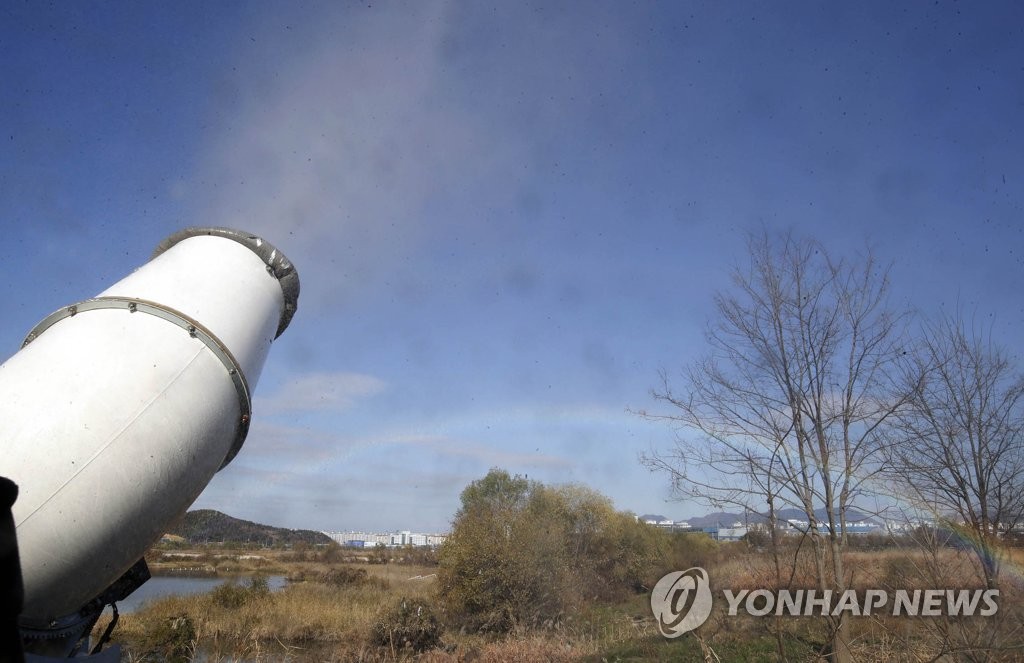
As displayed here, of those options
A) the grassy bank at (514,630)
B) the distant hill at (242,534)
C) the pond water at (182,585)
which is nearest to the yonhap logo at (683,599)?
the grassy bank at (514,630)

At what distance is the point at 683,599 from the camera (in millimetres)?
11156

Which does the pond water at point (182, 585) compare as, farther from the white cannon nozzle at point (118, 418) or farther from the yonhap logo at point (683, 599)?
the white cannon nozzle at point (118, 418)

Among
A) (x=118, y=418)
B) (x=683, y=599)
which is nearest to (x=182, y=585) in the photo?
(x=683, y=599)

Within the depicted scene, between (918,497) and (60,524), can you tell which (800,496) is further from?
(60,524)

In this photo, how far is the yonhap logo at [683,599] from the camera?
416 inches

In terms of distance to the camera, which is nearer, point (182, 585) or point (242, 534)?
point (182, 585)

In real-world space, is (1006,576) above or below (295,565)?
above

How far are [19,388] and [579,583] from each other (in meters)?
24.5

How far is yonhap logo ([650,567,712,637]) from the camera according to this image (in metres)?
10.6

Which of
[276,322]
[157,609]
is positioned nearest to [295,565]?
[157,609]

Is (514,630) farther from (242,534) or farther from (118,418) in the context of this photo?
(242,534)

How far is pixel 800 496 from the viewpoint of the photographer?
7121 mm

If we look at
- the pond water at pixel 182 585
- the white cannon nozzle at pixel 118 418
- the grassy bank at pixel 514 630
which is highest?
the white cannon nozzle at pixel 118 418

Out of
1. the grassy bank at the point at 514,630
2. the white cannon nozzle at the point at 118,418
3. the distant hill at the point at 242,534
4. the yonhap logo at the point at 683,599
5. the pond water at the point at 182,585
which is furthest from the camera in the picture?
the distant hill at the point at 242,534
